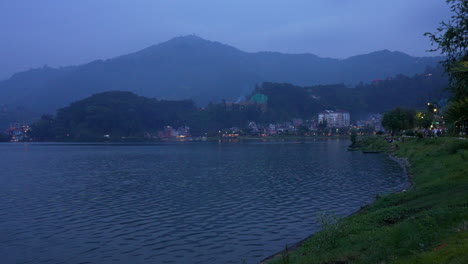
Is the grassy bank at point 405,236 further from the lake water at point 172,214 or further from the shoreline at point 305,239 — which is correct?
Answer: the lake water at point 172,214

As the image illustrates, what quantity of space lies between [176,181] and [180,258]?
3080cm

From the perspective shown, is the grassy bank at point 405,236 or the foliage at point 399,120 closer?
the grassy bank at point 405,236

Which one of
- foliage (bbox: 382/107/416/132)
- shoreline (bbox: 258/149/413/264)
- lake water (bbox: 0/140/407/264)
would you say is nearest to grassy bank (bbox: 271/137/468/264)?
shoreline (bbox: 258/149/413/264)

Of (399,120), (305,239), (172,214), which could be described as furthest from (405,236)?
(399,120)

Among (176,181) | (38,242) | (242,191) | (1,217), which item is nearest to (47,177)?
(176,181)

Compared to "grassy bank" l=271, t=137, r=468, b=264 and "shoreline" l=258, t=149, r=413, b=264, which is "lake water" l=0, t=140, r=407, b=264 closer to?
"shoreline" l=258, t=149, r=413, b=264

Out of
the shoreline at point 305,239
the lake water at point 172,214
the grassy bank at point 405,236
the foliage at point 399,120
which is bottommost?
the lake water at point 172,214

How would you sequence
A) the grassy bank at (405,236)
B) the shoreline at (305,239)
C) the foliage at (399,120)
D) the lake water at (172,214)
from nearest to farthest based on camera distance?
1. the grassy bank at (405,236)
2. the shoreline at (305,239)
3. the lake water at (172,214)
4. the foliage at (399,120)

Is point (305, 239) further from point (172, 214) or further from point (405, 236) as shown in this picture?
point (172, 214)

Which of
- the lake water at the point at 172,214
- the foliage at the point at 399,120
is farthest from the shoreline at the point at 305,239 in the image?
the foliage at the point at 399,120

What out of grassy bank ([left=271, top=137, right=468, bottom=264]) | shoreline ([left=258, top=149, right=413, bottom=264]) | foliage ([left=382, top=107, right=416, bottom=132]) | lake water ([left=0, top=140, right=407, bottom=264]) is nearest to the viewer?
grassy bank ([left=271, top=137, right=468, bottom=264])

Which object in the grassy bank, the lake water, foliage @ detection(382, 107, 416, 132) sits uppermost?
foliage @ detection(382, 107, 416, 132)

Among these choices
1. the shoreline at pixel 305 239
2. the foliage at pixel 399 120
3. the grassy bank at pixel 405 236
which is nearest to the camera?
the grassy bank at pixel 405 236

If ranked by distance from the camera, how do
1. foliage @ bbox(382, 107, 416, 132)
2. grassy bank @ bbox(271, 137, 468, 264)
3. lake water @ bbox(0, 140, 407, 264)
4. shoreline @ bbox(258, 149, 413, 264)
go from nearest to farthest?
grassy bank @ bbox(271, 137, 468, 264)
shoreline @ bbox(258, 149, 413, 264)
lake water @ bbox(0, 140, 407, 264)
foliage @ bbox(382, 107, 416, 132)
